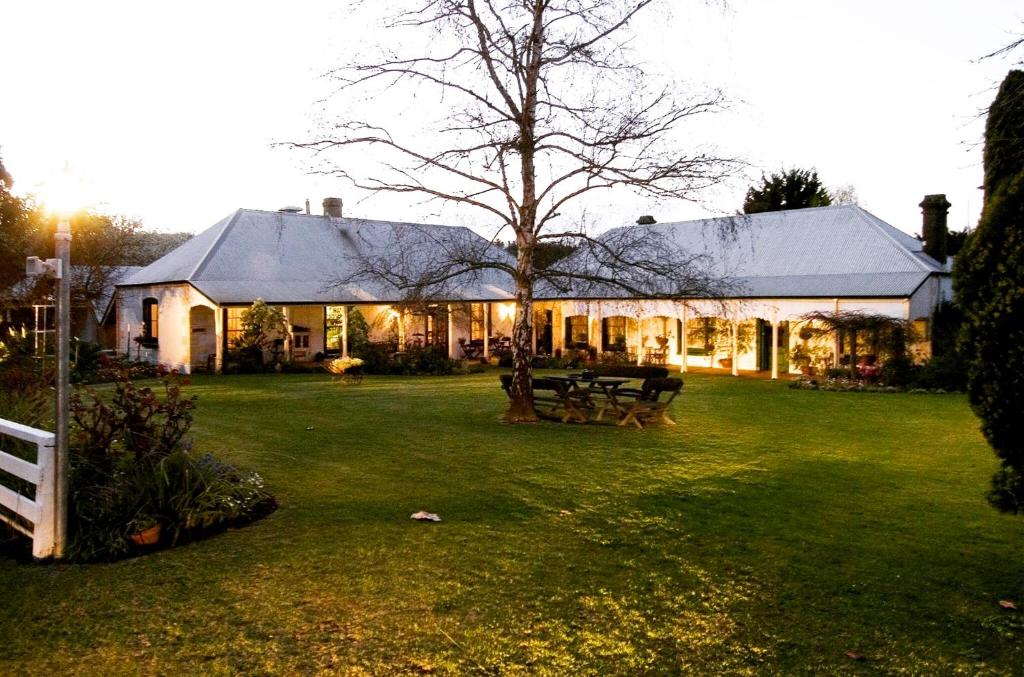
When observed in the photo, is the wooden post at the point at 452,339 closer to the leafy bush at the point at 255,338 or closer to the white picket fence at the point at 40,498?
the leafy bush at the point at 255,338

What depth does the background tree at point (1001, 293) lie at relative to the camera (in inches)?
183

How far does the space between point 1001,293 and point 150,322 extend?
25.9 m

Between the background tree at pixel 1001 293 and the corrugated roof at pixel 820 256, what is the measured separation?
51.2ft

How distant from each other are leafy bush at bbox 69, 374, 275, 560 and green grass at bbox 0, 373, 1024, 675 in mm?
272

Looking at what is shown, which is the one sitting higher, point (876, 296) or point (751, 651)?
point (876, 296)

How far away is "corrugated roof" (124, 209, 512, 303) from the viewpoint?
23859mm

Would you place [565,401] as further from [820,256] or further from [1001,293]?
[820,256]

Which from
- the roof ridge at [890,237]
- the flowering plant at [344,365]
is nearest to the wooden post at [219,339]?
the flowering plant at [344,365]

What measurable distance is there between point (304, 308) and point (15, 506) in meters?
20.3

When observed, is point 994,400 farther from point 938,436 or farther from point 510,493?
point 938,436

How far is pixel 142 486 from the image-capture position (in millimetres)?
6578

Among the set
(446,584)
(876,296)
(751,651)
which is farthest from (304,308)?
(751,651)

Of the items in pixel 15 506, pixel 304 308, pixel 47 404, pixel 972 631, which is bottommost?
pixel 972 631

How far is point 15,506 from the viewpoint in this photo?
239 inches
